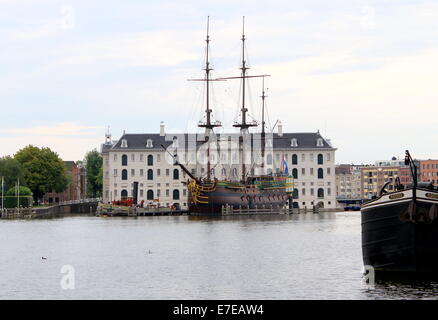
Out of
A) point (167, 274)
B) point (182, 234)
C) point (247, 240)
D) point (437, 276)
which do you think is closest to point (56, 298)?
point (167, 274)

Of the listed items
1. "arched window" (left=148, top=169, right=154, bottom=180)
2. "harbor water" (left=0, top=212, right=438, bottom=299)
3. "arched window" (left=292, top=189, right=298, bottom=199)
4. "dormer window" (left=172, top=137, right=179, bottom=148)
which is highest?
"dormer window" (left=172, top=137, right=179, bottom=148)

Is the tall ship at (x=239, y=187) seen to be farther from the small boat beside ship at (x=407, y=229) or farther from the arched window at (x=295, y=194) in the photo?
the small boat beside ship at (x=407, y=229)

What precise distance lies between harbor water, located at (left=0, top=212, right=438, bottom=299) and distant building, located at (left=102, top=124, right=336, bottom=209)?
99.5 metres

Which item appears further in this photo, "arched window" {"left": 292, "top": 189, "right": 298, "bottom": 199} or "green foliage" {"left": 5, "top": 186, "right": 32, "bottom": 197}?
"arched window" {"left": 292, "top": 189, "right": 298, "bottom": 199}

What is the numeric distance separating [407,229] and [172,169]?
141 m

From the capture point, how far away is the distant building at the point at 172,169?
6895 inches

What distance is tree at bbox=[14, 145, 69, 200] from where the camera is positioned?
170m

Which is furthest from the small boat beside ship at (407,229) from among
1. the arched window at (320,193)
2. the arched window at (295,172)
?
the arched window at (320,193)

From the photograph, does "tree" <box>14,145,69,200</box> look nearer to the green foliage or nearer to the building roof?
the building roof

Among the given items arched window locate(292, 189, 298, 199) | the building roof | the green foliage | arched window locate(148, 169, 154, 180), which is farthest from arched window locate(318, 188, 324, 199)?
the green foliage

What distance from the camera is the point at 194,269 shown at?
4581cm
